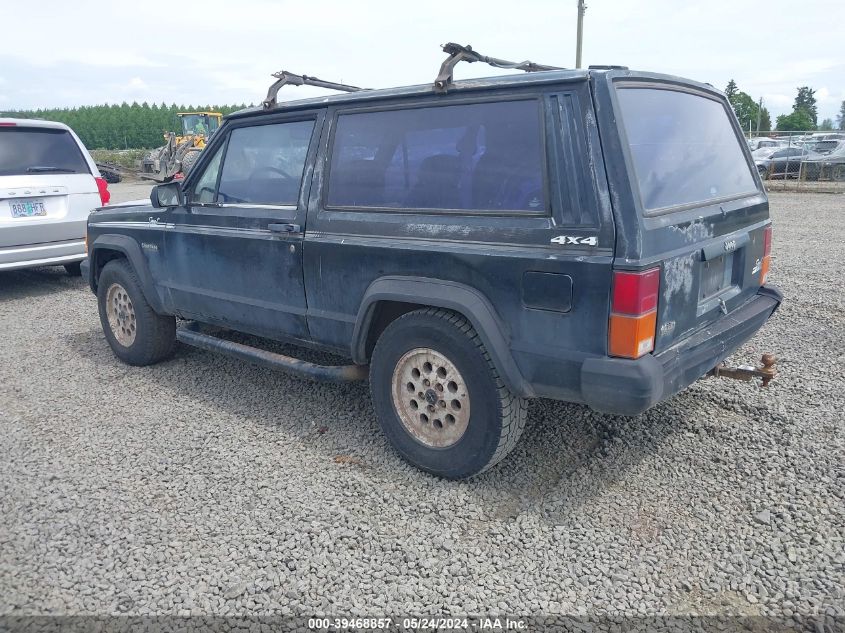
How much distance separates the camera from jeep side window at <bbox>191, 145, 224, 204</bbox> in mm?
4445

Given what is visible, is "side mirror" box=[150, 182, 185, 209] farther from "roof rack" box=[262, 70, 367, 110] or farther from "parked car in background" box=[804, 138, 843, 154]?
"parked car in background" box=[804, 138, 843, 154]

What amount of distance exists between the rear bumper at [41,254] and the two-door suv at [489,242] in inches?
166

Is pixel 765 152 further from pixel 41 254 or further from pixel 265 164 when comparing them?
pixel 265 164

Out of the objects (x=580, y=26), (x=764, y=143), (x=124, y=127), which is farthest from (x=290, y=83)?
(x=124, y=127)

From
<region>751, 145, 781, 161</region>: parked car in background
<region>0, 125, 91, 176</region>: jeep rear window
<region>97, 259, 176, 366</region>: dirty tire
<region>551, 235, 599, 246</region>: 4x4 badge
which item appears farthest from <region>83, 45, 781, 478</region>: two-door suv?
<region>751, 145, 781, 161</region>: parked car in background

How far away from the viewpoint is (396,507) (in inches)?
126

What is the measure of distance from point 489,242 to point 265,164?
1.83m

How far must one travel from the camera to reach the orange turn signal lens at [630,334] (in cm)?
267

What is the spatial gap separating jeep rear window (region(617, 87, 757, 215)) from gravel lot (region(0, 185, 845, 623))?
54.6 inches

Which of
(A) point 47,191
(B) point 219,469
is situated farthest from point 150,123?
(B) point 219,469

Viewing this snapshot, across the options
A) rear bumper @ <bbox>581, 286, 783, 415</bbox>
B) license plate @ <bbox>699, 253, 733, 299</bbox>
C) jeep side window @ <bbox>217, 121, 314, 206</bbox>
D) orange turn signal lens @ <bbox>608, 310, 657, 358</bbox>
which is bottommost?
rear bumper @ <bbox>581, 286, 783, 415</bbox>

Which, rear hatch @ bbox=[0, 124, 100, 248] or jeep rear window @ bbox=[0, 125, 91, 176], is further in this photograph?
jeep rear window @ bbox=[0, 125, 91, 176]

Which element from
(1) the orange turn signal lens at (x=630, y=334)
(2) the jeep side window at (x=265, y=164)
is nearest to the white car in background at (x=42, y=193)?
(2) the jeep side window at (x=265, y=164)

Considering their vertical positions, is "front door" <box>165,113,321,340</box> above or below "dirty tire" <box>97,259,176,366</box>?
above
